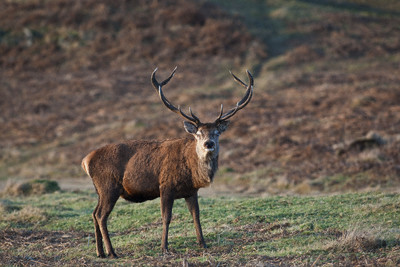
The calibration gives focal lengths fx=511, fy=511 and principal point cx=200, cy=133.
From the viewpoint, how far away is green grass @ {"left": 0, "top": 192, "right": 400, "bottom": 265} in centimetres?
851

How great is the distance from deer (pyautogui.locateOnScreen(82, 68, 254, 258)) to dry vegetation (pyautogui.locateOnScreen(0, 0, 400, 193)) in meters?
9.13

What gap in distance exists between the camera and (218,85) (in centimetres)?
3869

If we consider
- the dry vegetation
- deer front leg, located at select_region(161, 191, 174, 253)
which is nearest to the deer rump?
deer front leg, located at select_region(161, 191, 174, 253)

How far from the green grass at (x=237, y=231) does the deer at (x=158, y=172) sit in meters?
0.57

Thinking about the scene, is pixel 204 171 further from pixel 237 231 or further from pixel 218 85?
pixel 218 85

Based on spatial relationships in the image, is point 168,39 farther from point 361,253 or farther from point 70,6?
point 361,253

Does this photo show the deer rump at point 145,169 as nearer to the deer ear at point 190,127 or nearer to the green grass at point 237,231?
the deer ear at point 190,127

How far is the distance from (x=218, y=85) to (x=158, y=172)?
2928cm

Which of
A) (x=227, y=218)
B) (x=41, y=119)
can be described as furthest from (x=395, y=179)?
(x=41, y=119)

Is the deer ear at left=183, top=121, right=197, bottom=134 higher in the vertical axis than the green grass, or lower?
higher

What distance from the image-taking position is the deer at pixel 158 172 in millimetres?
9641

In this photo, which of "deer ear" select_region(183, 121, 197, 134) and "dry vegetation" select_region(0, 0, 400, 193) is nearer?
"deer ear" select_region(183, 121, 197, 134)

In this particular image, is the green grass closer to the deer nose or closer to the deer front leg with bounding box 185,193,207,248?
the deer front leg with bounding box 185,193,207,248

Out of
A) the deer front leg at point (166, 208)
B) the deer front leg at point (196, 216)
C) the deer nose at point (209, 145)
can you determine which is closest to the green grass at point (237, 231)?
the deer front leg at point (196, 216)
